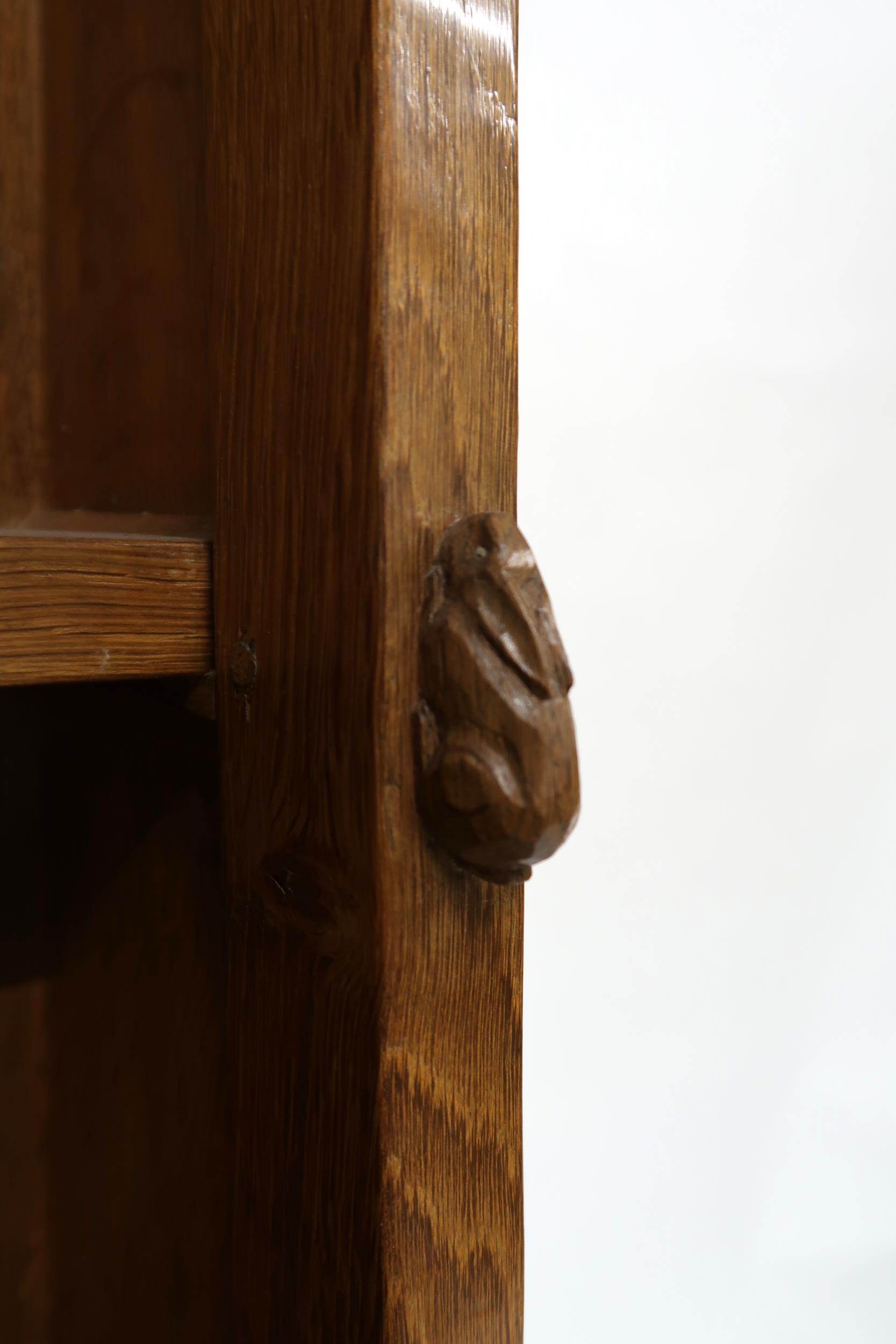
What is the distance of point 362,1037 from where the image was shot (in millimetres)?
374

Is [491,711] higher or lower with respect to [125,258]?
lower

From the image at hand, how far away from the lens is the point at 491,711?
0.37 m

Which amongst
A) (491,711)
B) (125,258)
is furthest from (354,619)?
(125,258)

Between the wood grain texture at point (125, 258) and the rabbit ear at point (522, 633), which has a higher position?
the wood grain texture at point (125, 258)

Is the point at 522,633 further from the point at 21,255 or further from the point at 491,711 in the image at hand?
the point at 21,255

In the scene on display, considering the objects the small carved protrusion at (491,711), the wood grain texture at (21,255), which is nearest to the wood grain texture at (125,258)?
the wood grain texture at (21,255)

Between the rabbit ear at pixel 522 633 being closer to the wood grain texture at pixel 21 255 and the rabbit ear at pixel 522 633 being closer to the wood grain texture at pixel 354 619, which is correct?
the wood grain texture at pixel 354 619

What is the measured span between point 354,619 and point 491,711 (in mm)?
53

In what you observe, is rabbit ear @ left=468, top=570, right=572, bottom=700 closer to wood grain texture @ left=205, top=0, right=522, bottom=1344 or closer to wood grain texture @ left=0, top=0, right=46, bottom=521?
wood grain texture @ left=205, top=0, right=522, bottom=1344

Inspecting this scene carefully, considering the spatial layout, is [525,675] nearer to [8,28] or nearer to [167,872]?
[167,872]

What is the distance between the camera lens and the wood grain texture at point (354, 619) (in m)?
0.37

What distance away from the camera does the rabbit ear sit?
38cm

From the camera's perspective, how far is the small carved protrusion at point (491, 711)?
14.5 inches

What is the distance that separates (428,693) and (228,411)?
0.42 ft
